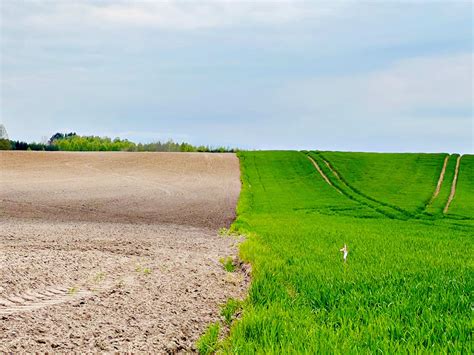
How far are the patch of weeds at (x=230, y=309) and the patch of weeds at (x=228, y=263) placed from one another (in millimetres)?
3471

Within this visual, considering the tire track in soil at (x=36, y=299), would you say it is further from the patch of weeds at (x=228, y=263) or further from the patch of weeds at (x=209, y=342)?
the patch of weeds at (x=228, y=263)

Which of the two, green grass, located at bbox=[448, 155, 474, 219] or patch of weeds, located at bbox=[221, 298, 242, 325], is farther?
green grass, located at bbox=[448, 155, 474, 219]

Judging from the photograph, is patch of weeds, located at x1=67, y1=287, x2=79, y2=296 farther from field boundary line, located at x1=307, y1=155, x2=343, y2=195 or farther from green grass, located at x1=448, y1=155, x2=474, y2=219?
field boundary line, located at x1=307, y1=155, x2=343, y2=195

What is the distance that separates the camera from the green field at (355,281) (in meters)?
7.62

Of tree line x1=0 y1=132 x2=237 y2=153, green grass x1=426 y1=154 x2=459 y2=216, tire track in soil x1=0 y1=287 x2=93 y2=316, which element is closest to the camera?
tire track in soil x1=0 y1=287 x2=93 y2=316

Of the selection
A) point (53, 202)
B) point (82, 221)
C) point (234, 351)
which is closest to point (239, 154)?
point (53, 202)

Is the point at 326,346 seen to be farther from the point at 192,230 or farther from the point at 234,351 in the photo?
the point at 192,230

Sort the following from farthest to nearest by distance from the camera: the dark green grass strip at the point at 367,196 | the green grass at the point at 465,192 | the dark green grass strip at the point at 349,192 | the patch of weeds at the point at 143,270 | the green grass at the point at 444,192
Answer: the green grass at the point at 444,192 < the green grass at the point at 465,192 < the dark green grass strip at the point at 349,192 < the dark green grass strip at the point at 367,196 < the patch of weeds at the point at 143,270

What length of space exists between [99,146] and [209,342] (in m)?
83.1

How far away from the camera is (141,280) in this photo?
37.8 feet

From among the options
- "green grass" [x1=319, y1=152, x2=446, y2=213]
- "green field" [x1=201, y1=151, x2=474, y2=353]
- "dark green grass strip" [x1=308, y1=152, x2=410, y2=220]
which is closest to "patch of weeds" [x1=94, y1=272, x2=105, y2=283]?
"green field" [x1=201, y1=151, x2=474, y2=353]

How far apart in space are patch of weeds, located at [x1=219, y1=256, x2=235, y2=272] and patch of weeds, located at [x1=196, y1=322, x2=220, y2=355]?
17.7ft

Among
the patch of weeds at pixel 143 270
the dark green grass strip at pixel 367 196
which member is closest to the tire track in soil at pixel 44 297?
the patch of weeds at pixel 143 270

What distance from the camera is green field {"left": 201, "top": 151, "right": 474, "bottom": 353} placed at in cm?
762
